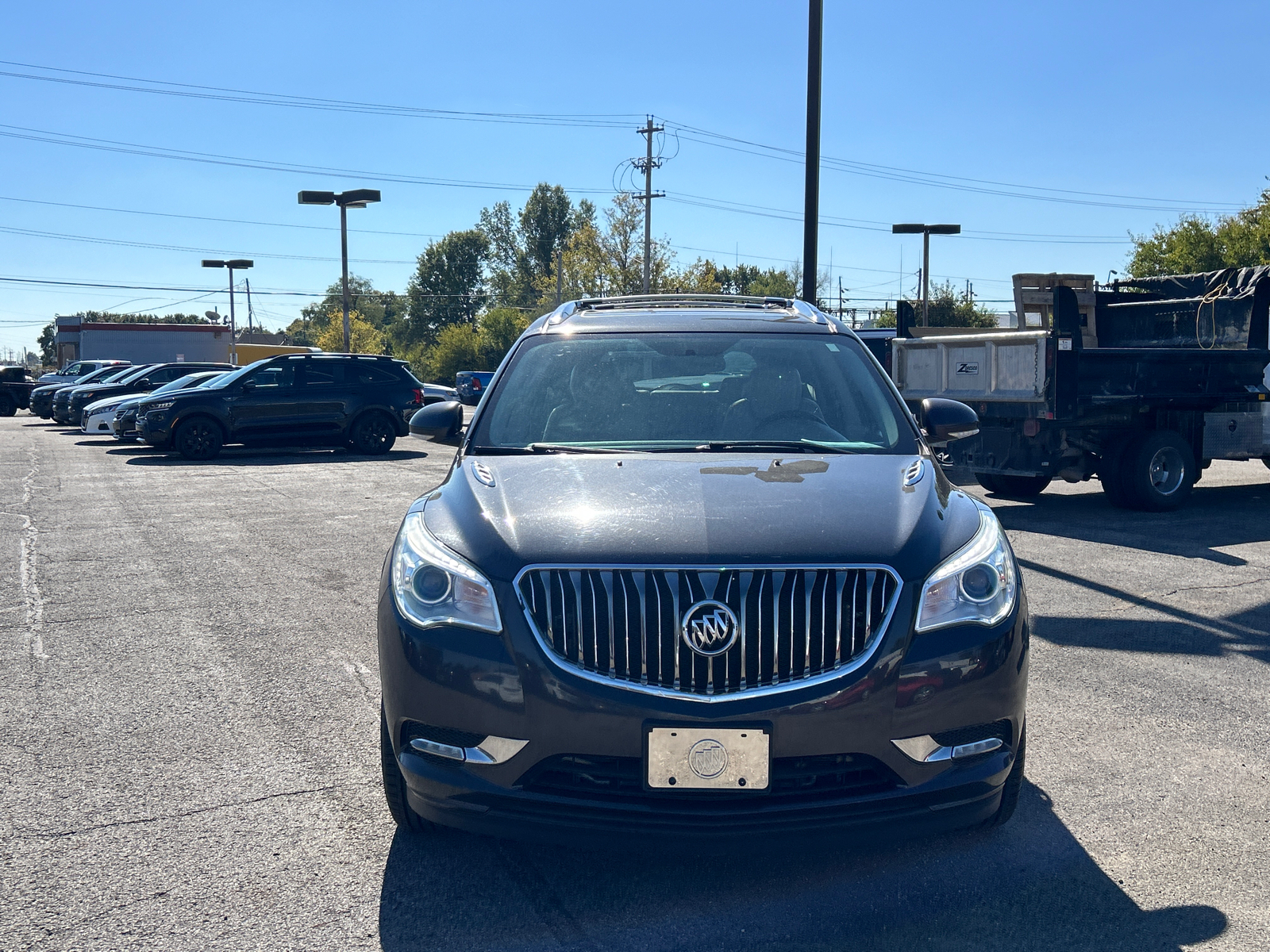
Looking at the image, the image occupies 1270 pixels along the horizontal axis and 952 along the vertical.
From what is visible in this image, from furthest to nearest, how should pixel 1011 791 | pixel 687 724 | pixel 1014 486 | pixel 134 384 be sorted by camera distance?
pixel 134 384 < pixel 1014 486 < pixel 1011 791 < pixel 687 724

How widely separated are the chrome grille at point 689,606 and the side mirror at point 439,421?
205 cm

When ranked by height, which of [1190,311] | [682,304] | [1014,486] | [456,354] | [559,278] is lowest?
[1014,486]

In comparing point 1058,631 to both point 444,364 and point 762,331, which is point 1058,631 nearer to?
point 762,331

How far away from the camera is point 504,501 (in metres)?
3.35

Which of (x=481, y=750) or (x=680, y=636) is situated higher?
(x=680, y=636)

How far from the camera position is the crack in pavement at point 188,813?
11.7 feet

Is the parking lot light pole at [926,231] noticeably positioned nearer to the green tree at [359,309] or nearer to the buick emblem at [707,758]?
the buick emblem at [707,758]

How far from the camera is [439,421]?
4832mm

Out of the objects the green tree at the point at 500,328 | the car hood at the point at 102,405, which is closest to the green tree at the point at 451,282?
the green tree at the point at 500,328

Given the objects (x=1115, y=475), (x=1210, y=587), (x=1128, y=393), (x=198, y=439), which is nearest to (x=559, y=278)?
(x=198, y=439)

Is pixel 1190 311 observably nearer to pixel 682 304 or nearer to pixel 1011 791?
pixel 682 304

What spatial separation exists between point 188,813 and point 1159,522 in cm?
926

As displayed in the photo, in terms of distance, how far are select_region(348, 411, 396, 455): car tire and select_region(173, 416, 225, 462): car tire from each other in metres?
2.18

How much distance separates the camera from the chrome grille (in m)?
2.86
